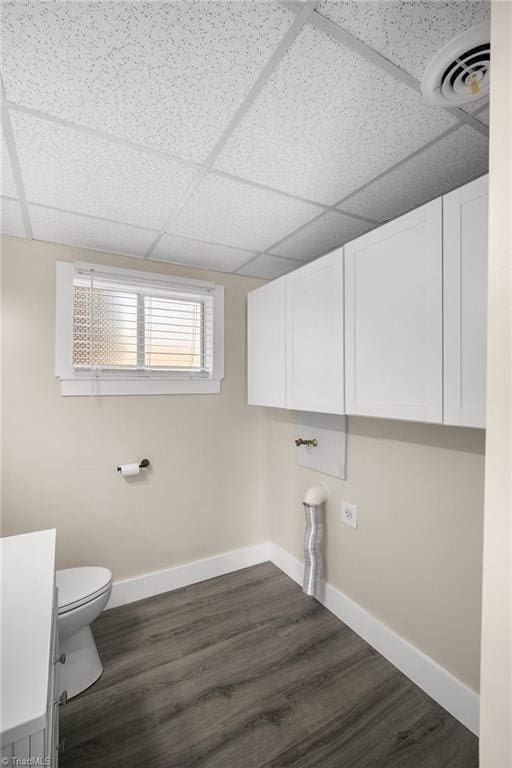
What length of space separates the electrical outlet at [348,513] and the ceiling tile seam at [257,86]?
1.85 m

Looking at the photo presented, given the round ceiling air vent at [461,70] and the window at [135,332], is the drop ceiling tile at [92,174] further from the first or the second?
the round ceiling air vent at [461,70]

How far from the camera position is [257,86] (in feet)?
3.28

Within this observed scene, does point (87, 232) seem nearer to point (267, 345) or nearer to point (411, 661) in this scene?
point (267, 345)

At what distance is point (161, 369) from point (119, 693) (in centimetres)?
173

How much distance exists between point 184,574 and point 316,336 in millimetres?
1897

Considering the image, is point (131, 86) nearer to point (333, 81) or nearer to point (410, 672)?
point (333, 81)

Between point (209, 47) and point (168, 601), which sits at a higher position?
point (209, 47)

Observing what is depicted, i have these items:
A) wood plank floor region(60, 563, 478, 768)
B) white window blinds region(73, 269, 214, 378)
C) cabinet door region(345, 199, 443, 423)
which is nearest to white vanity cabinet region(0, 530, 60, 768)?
wood plank floor region(60, 563, 478, 768)

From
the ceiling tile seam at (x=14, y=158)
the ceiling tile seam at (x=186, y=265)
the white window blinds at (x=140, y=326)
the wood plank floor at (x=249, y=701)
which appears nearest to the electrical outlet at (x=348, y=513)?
the wood plank floor at (x=249, y=701)

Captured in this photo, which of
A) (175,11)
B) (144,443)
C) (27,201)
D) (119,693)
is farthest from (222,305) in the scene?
(119,693)

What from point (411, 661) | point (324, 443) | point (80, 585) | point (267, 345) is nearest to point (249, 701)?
point (411, 661)

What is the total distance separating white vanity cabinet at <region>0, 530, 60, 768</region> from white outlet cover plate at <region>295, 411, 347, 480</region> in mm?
1528

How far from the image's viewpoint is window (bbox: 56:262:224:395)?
2137 mm

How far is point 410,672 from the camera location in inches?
67.6
